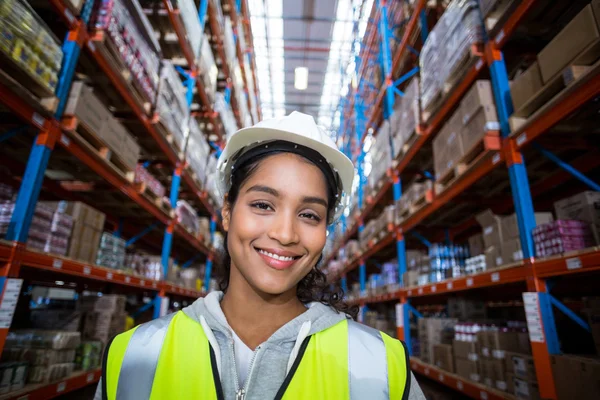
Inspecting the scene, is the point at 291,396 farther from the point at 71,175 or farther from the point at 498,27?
the point at 71,175

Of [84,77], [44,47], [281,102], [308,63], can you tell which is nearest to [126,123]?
[84,77]

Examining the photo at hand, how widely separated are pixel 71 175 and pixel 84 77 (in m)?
1.30

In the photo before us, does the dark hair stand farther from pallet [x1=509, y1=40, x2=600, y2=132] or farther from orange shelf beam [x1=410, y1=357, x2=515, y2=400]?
orange shelf beam [x1=410, y1=357, x2=515, y2=400]

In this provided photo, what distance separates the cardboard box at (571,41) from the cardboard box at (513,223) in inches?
51.9

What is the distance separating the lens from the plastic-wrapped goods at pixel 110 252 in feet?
14.1

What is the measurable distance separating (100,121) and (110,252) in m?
1.80

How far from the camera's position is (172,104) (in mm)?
5562

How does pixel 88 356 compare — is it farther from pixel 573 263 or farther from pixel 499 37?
pixel 499 37

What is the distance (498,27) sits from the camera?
11.3 ft

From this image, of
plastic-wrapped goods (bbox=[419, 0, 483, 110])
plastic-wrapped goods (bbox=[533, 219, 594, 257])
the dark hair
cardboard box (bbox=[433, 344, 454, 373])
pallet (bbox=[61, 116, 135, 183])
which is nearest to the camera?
the dark hair

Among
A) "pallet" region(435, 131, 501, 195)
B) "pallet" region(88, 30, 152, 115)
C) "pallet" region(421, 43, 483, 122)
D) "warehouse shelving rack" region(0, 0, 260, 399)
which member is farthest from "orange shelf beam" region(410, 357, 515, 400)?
"pallet" region(88, 30, 152, 115)

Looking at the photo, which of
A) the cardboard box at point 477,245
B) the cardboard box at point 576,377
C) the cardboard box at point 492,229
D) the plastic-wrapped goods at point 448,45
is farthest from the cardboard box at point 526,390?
the plastic-wrapped goods at point 448,45

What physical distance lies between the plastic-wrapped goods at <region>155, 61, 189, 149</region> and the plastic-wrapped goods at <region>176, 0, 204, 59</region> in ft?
2.34

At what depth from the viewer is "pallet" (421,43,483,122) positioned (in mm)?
3736
